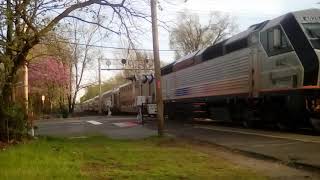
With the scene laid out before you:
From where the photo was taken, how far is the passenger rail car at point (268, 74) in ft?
62.6

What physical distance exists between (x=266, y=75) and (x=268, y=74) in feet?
0.64

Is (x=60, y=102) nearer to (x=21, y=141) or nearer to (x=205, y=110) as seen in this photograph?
(x=205, y=110)

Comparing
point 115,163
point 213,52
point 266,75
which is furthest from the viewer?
point 213,52

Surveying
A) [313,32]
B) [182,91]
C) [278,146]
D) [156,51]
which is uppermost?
[313,32]

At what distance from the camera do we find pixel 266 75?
2181cm

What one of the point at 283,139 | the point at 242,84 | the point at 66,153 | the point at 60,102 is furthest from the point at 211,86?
the point at 60,102

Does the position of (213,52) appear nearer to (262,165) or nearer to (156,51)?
(156,51)

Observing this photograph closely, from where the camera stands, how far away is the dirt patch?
35.0 feet

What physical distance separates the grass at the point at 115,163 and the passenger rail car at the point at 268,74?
500cm

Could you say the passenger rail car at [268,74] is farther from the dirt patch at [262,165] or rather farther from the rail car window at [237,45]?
the dirt patch at [262,165]

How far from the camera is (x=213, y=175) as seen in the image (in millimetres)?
10773

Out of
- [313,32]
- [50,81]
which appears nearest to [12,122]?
[313,32]

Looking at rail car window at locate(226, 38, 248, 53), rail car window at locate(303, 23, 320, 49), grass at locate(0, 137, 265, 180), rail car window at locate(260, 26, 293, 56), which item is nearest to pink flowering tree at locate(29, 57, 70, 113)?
rail car window at locate(226, 38, 248, 53)

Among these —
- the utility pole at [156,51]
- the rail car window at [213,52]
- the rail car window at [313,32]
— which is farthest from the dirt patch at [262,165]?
the rail car window at [213,52]
